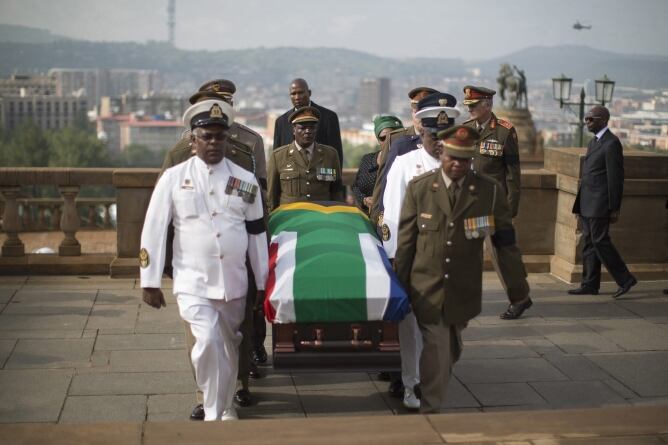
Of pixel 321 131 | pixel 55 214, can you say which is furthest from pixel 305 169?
pixel 55 214

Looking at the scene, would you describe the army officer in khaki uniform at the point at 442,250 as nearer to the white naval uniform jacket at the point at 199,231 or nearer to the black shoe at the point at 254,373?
the white naval uniform jacket at the point at 199,231

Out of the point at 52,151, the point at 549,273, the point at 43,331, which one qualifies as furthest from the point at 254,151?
the point at 52,151

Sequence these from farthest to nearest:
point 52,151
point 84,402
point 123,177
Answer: point 52,151 → point 123,177 → point 84,402

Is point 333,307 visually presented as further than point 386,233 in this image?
No

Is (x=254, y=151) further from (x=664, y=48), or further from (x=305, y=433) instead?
(x=664, y=48)

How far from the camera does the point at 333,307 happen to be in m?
5.70

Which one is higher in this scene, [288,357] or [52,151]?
[288,357]

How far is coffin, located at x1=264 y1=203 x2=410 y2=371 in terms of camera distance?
18.7ft

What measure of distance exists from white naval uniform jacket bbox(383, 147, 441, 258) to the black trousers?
12.0 ft

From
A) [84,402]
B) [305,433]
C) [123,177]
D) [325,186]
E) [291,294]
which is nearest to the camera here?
[305,433]

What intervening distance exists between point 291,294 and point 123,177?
16.3ft

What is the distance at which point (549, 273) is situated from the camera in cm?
1092

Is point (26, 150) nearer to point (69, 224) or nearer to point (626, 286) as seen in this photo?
point (69, 224)

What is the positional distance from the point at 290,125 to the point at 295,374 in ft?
9.74
